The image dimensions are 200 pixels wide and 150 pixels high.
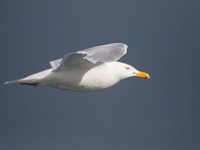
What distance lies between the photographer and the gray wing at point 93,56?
8969 millimetres

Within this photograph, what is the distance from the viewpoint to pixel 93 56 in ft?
29.5

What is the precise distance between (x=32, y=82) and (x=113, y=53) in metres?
1.71

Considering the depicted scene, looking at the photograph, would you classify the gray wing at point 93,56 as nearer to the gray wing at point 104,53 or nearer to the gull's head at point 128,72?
the gray wing at point 104,53

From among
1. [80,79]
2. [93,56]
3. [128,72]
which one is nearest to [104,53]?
[93,56]

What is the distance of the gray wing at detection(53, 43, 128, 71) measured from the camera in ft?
29.4

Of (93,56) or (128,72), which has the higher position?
(93,56)

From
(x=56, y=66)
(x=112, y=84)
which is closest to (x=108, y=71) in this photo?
(x=112, y=84)

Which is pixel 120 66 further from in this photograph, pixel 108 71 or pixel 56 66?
pixel 56 66

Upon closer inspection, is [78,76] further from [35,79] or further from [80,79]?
[35,79]

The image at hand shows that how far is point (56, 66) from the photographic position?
34.6ft

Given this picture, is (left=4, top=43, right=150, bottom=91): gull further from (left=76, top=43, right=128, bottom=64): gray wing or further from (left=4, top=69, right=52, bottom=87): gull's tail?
(left=76, top=43, right=128, bottom=64): gray wing

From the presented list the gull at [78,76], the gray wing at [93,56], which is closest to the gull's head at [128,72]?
the gull at [78,76]

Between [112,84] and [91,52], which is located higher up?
[91,52]

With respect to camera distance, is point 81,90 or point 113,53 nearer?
point 113,53
